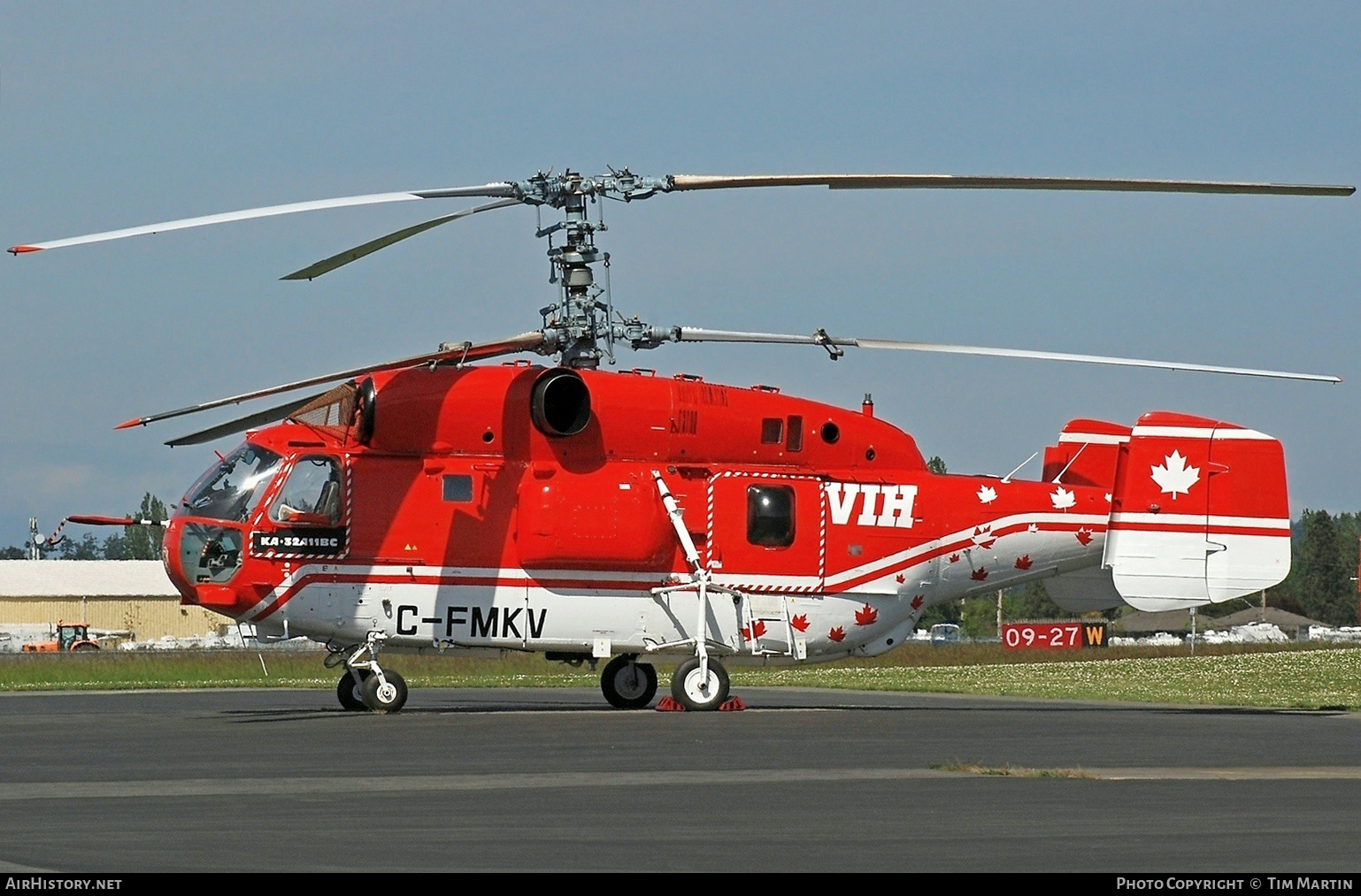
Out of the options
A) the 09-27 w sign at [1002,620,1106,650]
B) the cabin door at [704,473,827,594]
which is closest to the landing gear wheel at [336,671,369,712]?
the cabin door at [704,473,827,594]

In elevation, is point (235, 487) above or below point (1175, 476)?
below

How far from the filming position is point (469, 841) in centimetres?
1075

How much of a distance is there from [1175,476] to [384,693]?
1191 centimetres

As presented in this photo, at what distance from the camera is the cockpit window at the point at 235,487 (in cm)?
2378

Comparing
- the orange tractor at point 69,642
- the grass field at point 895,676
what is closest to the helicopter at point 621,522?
the grass field at point 895,676

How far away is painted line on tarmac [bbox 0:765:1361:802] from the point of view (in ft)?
45.4

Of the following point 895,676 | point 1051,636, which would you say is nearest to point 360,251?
point 895,676

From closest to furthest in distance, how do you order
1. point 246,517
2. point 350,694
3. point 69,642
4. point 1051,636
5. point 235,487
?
point 246,517
point 235,487
point 350,694
point 1051,636
point 69,642

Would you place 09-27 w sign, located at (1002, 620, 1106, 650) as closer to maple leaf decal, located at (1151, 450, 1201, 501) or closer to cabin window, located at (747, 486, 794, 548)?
maple leaf decal, located at (1151, 450, 1201, 501)

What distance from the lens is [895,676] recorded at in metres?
42.6

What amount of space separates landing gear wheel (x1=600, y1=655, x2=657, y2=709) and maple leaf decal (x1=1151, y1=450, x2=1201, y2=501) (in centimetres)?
801

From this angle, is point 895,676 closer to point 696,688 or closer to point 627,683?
point 627,683

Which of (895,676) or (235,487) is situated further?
(895,676)

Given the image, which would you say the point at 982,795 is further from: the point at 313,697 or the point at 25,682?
the point at 25,682
